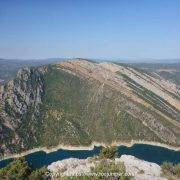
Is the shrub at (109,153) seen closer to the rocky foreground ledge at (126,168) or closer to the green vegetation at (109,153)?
the green vegetation at (109,153)

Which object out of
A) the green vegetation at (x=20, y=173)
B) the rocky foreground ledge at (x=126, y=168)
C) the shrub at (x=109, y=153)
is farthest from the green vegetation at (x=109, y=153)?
the green vegetation at (x=20, y=173)

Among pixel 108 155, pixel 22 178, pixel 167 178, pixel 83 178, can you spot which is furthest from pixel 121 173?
pixel 108 155

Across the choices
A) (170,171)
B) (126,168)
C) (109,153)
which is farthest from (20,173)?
(170,171)

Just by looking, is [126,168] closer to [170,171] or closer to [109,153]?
[170,171]

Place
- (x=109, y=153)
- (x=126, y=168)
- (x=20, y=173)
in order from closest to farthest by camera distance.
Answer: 1. (x=20, y=173)
2. (x=126, y=168)
3. (x=109, y=153)

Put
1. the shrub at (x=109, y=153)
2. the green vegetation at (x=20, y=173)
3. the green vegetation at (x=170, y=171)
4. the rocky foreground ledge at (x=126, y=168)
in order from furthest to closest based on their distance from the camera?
1. the shrub at (x=109, y=153)
2. the green vegetation at (x=170, y=171)
3. the rocky foreground ledge at (x=126, y=168)
4. the green vegetation at (x=20, y=173)

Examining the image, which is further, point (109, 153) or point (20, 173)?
point (109, 153)

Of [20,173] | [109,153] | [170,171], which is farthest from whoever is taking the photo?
[109,153]

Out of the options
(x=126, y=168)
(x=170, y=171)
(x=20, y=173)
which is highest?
(x=20, y=173)

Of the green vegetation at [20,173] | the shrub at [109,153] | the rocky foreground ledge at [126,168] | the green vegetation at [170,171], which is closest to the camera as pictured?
the green vegetation at [20,173]

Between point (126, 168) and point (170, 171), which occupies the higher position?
point (126, 168)
